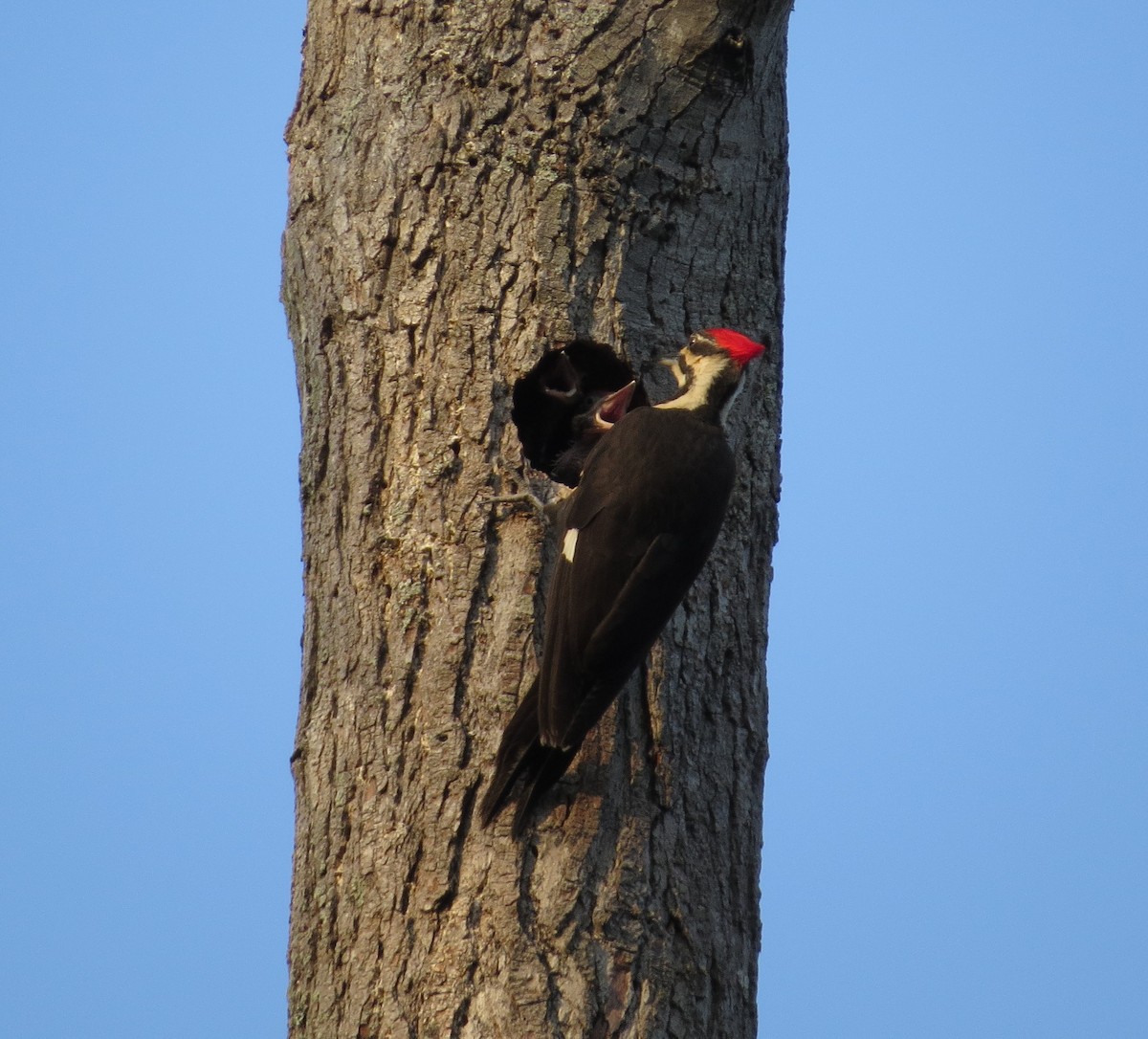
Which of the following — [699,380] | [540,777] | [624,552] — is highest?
[699,380]

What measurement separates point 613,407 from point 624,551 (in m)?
0.52

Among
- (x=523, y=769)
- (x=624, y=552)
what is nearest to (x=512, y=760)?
(x=523, y=769)

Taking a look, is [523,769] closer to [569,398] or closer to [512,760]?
[512,760]

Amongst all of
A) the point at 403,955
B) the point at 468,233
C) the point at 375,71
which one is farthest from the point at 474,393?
the point at 403,955

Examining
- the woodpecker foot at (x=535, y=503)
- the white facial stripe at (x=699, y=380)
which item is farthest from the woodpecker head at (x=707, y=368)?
the woodpecker foot at (x=535, y=503)

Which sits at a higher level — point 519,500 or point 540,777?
point 519,500

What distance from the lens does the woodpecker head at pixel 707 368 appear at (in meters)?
3.25

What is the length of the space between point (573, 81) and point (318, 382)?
0.83 m

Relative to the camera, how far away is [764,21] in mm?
3467

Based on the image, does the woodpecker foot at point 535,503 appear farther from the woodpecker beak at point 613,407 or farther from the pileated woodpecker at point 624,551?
the woodpecker beak at point 613,407

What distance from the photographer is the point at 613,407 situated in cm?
347

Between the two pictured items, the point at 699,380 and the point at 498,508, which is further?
the point at 699,380

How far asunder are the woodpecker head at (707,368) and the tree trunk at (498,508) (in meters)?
0.06

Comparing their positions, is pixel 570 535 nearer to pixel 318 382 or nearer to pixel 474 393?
pixel 474 393
